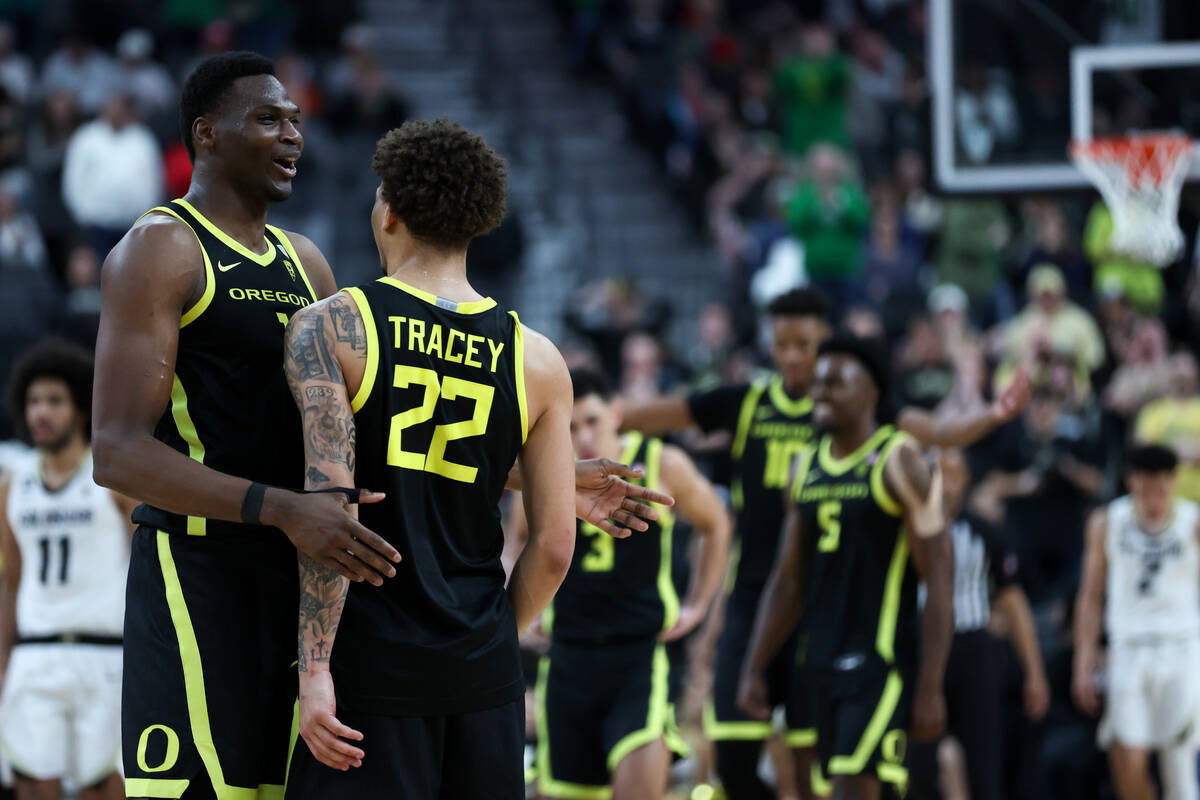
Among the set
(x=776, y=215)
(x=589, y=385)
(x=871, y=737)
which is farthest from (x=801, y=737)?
(x=776, y=215)

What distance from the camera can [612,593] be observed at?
7.23 m

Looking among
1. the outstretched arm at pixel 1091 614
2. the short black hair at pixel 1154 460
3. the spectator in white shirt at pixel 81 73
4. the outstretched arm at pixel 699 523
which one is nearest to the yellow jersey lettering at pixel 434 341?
the outstretched arm at pixel 699 523

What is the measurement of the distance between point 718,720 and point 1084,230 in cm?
875

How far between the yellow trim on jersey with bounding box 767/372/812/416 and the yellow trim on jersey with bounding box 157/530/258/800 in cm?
461

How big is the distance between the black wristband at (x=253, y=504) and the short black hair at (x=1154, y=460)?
741 cm

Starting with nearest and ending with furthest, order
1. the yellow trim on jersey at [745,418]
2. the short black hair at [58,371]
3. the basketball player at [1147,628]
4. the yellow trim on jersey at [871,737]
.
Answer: the yellow trim on jersey at [871,737]
the short black hair at [58,371]
the yellow trim on jersey at [745,418]
the basketball player at [1147,628]

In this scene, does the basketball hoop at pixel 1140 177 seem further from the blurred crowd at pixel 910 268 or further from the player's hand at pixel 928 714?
the player's hand at pixel 928 714

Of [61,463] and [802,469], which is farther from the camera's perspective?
[61,463]

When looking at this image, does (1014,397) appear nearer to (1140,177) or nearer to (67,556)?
(1140,177)

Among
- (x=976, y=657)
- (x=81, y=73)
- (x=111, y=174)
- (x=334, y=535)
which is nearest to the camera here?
(x=334, y=535)

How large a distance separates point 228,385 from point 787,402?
14.9 feet

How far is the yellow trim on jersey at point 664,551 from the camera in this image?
7.34m

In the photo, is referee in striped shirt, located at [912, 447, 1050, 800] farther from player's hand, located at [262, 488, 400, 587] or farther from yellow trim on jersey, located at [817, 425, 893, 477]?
player's hand, located at [262, 488, 400, 587]

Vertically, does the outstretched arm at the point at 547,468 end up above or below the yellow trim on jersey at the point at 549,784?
above
